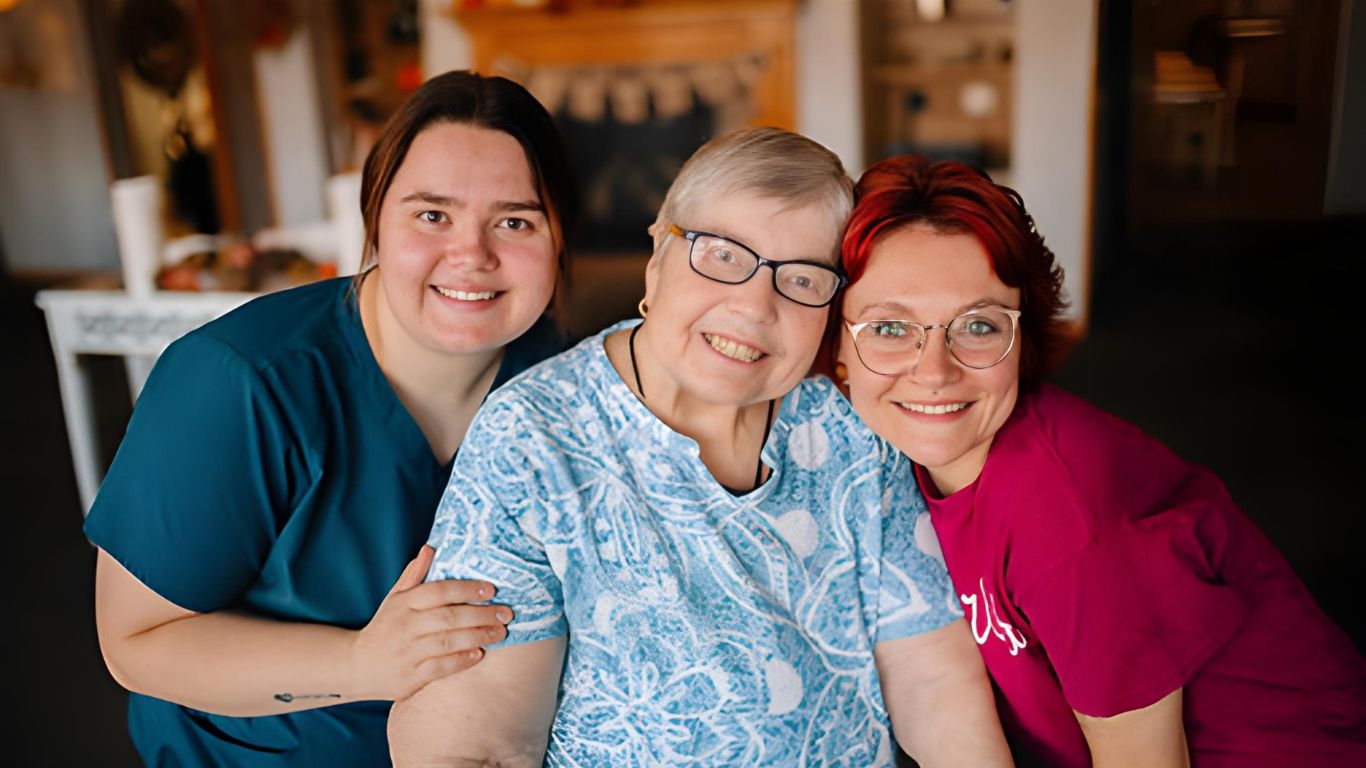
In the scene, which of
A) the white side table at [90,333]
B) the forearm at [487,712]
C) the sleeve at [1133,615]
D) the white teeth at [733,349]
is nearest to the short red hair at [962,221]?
the white teeth at [733,349]

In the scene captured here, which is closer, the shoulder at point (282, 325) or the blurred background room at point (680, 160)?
the shoulder at point (282, 325)

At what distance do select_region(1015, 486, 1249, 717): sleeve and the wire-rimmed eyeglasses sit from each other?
0.61 feet

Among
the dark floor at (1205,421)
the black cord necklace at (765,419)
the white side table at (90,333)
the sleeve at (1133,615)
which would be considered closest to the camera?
the sleeve at (1133,615)

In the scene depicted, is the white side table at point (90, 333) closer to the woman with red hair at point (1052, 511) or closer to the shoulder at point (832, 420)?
the shoulder at point (832, 420)

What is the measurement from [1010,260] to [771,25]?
12.6 feet

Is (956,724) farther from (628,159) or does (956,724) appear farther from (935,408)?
(628,159)

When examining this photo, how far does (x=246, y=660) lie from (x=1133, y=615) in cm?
83

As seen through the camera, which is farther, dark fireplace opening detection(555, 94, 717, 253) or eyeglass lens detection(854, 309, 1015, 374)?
dark fireplace opening detection(555, 94, 717, 253)

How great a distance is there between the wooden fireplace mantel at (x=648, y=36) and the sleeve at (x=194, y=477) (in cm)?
380

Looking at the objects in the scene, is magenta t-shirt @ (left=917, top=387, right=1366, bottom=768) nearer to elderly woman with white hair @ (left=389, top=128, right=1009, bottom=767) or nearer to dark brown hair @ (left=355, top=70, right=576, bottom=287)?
elderly woman with white hair @ (left=389, top=128, right=1009, bottom=767)

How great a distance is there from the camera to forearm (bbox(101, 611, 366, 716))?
3.30 feet

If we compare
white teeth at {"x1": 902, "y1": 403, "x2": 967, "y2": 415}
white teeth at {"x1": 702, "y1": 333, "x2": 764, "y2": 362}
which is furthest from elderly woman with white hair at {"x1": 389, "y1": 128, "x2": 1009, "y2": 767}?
white teeth at {"x1": 902, "y1": 403, "x2": 967, "y2": 415}

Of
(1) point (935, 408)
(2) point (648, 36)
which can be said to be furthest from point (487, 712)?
(2) point (648, 36)

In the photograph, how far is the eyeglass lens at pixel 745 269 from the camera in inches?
34.4
